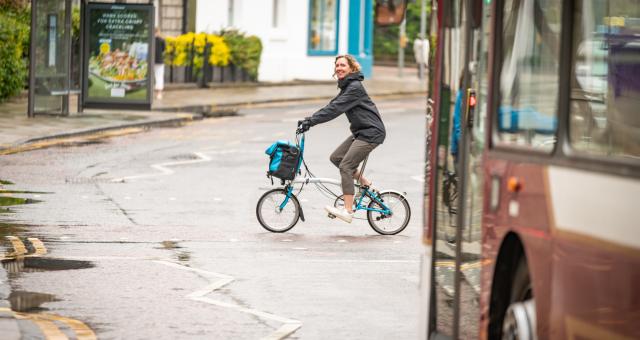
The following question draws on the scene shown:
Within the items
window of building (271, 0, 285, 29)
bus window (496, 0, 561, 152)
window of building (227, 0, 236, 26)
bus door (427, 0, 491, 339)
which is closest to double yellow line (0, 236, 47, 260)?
bus door (427, 0, 491, 339)

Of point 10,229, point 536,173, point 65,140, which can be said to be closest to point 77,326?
point 536,173

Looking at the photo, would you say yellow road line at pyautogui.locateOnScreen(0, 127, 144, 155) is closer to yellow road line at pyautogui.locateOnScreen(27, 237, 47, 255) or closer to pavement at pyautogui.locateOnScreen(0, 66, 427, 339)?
pavement at pyautogui.locateOnScreen(0, 66, 427, 339)

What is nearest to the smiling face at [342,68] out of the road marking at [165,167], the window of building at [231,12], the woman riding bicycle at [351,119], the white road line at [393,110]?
the woman riding bicycle at [351,119]

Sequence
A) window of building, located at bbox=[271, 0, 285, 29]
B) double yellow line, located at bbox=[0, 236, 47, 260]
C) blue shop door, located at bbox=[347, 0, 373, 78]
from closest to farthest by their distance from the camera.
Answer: double yellow line, located at bbox=[0, 236, 47, 260] < window of building, located at bbox=[271, 0, 285, 29] < blue shop door, located at bbox=[347, 0, 373, 78]

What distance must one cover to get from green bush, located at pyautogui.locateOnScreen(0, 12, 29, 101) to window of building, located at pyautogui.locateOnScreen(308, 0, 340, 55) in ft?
65.3

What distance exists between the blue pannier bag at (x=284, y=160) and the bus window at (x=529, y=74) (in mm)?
8261

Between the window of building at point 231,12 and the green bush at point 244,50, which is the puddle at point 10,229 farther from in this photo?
the window of building at point 231,12

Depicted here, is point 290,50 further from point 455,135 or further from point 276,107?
point 455,135

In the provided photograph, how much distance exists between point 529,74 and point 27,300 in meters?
5.06

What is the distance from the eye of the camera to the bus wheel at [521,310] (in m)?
5.93

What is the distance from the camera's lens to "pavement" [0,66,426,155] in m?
25.0

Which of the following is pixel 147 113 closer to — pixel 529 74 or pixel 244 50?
pixel 244 50

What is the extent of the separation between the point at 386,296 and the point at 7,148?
505 inches

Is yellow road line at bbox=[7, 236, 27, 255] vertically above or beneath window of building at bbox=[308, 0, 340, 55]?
beneath
